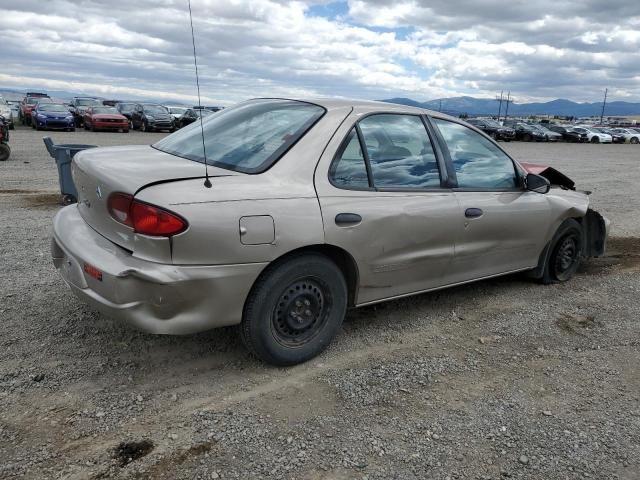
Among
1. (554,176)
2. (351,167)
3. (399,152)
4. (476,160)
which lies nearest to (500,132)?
(554,176)

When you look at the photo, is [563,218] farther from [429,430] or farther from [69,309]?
[69,309]

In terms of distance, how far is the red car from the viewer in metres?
25.8

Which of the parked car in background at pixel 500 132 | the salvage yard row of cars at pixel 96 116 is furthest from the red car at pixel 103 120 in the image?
the parked car in background at pixel 500 132

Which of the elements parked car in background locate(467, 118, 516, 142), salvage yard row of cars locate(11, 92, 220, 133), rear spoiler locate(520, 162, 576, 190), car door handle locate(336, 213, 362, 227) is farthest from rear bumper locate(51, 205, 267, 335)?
parked car in background locate(467, 118, 516, 142)

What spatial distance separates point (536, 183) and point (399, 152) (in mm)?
1427

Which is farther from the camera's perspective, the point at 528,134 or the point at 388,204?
the point at 528,134

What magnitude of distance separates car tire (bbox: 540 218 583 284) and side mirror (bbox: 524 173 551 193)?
655mm

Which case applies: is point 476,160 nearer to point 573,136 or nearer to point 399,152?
point 399,152

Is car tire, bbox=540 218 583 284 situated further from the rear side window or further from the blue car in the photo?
the blue car

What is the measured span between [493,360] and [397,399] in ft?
3.03

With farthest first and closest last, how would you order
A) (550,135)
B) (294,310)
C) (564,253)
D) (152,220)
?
(550,135) < (564,253) < (294,310) < (152,220)

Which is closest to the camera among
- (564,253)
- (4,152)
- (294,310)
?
(294,310)

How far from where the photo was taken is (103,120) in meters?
25.8

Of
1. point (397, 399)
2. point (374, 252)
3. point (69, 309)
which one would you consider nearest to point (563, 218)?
point (374, 252)
